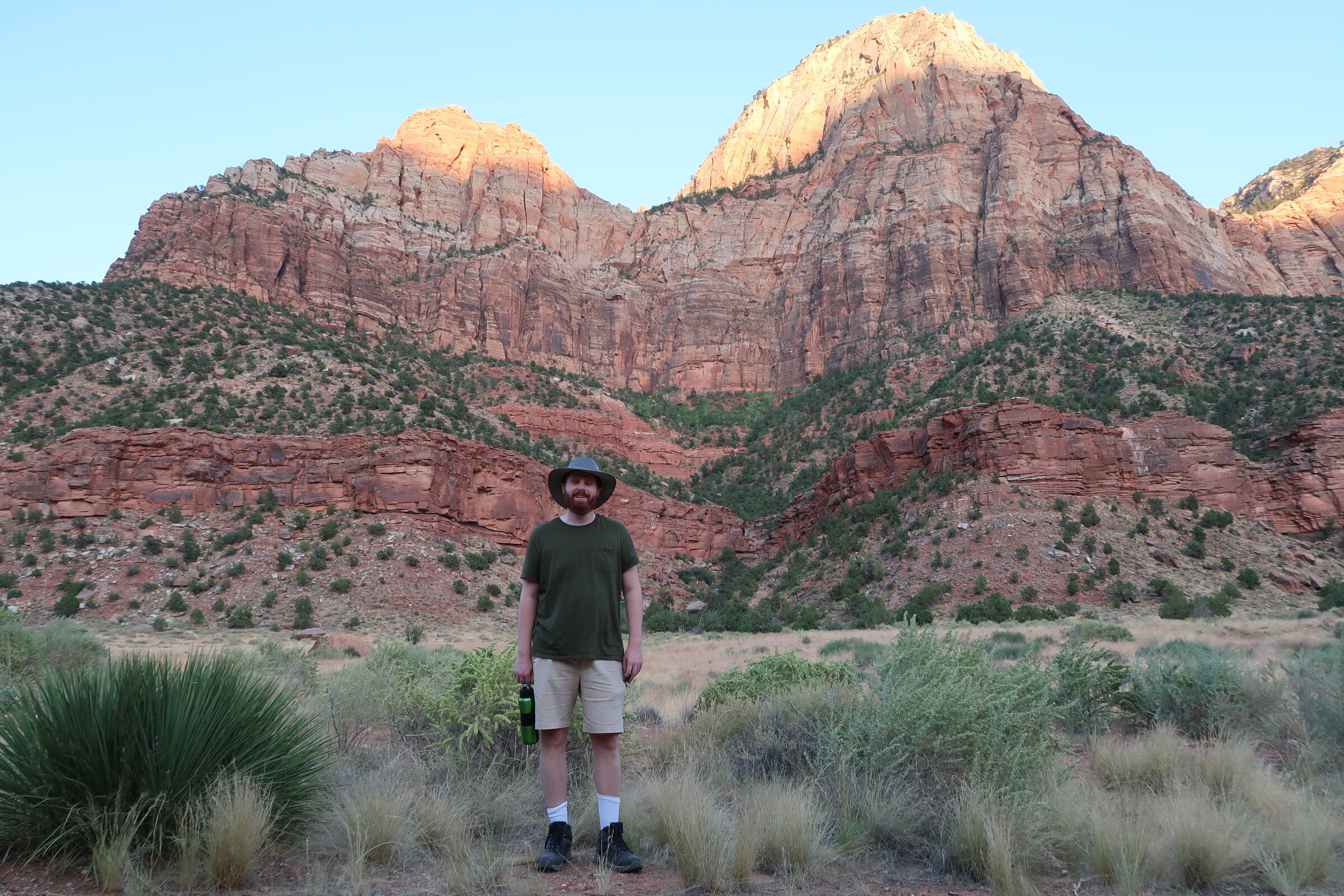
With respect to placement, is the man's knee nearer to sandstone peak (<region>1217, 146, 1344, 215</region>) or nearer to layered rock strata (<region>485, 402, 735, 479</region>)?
layered rock strata (<region>485, 402, 735, 479</region>)

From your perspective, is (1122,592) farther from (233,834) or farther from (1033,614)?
(233,834)

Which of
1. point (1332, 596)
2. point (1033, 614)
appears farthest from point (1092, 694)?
point (1332, 596)

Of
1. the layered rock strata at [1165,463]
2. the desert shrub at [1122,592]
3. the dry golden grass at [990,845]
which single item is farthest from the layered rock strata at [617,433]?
the dry golden grass at [990,845]

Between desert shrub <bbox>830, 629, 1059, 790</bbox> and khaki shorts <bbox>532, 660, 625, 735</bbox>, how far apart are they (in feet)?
5.08

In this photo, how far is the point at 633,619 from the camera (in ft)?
13.8

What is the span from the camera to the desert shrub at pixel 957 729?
4238 mm

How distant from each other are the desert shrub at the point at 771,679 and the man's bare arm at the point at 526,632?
328 centimetres

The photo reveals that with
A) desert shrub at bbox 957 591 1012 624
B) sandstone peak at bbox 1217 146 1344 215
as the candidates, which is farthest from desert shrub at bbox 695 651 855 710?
sandstone peak at bbox 1217 146 1344 215

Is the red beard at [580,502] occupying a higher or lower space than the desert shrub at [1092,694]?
higher

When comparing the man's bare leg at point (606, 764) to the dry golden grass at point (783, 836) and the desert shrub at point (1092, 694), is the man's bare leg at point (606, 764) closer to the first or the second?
the dry golden grass at point (783, 836)

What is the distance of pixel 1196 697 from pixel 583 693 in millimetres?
6535

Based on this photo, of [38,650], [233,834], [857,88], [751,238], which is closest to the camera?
[233,834]

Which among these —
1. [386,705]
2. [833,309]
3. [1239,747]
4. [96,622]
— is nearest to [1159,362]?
[833,309]

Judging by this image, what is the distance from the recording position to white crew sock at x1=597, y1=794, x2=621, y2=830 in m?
3.80
